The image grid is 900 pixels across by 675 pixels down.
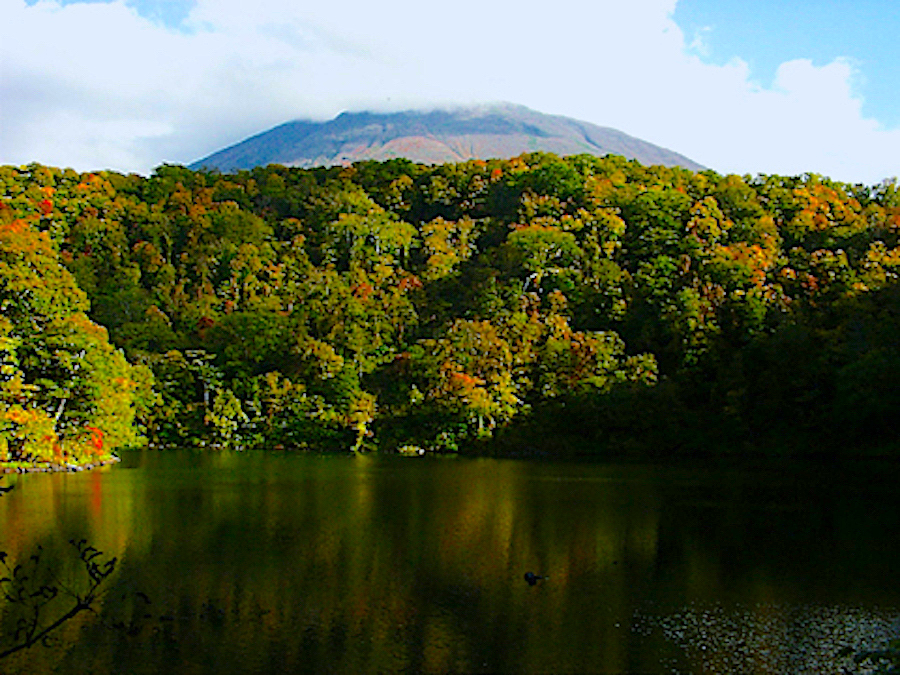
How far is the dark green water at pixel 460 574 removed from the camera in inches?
498

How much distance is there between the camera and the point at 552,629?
1381cm

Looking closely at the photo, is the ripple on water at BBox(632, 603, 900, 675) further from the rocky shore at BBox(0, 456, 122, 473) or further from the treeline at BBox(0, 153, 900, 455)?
the treeline at BBox(0, 153, 900, 455)

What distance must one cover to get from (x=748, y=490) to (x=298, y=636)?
68.5 ft

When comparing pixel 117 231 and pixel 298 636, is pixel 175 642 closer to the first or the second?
pixel 298 636

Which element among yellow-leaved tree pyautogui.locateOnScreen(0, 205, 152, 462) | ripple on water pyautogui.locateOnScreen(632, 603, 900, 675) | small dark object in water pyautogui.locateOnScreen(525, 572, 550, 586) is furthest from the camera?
yellow-leaved tree pyautogui.locateOnScreen(0, 205, 152, 462)

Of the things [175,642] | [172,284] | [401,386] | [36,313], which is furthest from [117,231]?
[175,642]

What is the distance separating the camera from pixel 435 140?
435 ft

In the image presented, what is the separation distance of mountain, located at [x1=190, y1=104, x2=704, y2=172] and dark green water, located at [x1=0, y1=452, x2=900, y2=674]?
9489 centimetres

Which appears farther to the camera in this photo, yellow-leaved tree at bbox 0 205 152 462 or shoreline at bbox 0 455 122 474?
yellow-leaved tree at bbox 0 205 152 462

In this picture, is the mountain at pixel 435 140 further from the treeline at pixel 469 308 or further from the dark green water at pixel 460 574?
the dark green water at pixel 460 574

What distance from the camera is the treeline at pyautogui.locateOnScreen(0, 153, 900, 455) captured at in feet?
146

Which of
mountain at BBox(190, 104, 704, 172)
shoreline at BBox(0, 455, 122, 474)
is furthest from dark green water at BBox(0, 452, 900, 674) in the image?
mountain at BBox(190, 104, 704, 172)

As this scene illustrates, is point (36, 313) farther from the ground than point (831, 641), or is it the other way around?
point (36, 313)

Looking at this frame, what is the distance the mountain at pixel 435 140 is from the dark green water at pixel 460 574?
94.9 metres
